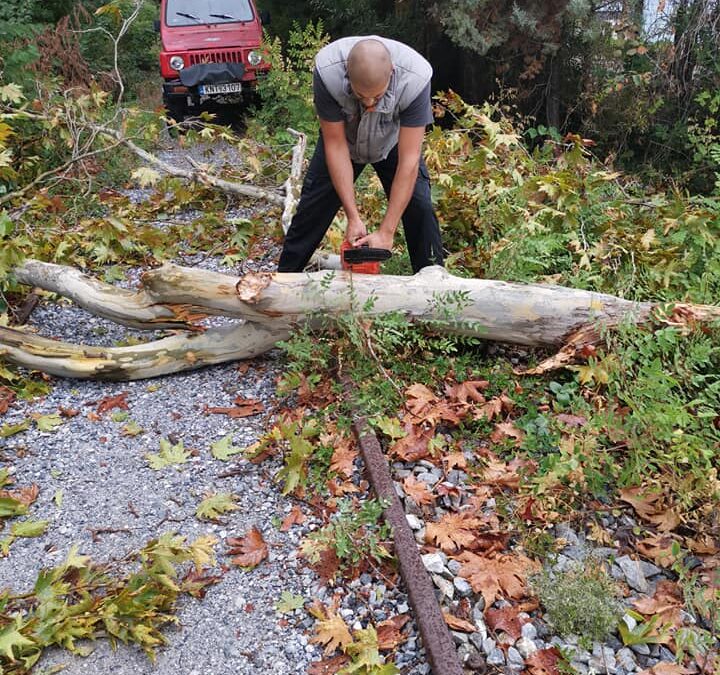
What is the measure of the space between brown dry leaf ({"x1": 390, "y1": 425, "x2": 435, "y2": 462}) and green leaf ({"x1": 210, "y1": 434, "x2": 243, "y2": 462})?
0.87 m


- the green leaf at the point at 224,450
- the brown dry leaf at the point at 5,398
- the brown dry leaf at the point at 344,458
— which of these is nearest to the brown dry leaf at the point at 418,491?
the brown dry leaf at the point at 344,458

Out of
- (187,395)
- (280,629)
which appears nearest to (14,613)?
(280,629)

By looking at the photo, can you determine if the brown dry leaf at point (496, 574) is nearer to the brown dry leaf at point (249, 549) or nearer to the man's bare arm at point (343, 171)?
the brown dry leaf at point (249, 549)

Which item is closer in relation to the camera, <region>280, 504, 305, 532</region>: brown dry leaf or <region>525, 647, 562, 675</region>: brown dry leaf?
<region>525, 647, 562, 675</region>: brown dry leaf

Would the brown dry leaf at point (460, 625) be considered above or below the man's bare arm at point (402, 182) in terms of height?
below

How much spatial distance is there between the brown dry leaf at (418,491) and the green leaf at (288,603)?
742 mm

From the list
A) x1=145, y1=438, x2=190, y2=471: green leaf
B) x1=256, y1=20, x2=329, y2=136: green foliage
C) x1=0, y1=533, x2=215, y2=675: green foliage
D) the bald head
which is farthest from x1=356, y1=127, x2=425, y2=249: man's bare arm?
x1=256, y1=20, x2=329, y2=136: green foliage

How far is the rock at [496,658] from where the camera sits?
2.52 metres

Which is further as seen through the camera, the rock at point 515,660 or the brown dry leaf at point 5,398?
the brown dry leaf at point 5,398

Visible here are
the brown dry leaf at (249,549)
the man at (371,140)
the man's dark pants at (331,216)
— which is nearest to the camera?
the brown dry leaf at (249,549)

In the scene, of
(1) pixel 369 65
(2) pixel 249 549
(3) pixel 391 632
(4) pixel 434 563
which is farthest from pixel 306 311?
(3) pixel 391 632

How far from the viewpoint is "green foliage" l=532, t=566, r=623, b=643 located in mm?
2621

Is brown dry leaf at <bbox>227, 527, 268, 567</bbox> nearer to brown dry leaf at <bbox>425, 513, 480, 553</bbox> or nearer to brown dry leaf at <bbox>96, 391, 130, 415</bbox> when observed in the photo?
brown dry leaf at <bbox>425, 513, 480, 553</bbox>

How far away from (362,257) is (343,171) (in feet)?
1.82
